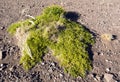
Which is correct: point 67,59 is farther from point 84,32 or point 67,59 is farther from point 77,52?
point 84,32

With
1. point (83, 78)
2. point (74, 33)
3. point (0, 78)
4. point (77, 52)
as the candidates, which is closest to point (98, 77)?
point (83, 78)

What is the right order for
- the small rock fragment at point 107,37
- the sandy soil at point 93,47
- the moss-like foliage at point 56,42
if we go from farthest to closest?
the small rock fragment at point 107,37 → the moss-like foliage at point 56,42 → the sandy soil at point 93,47

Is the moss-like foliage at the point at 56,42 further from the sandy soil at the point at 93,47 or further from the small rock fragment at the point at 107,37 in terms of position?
the small rock fragment at the point at 107,37

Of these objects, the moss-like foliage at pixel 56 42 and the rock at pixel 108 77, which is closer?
the rock at pixel 108 77

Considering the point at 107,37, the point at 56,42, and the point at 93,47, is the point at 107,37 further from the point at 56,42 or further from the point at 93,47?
the point at 56,42

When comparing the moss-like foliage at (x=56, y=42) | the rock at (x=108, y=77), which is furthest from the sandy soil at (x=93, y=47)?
the moss-like foliage at (x=56, y=42)
